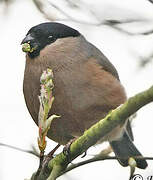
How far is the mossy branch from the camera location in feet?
5.92

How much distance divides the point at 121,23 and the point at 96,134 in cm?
76

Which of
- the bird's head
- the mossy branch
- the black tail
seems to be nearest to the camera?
the mossy branch

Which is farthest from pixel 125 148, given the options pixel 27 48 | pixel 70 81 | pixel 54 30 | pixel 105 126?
pixel 105 126

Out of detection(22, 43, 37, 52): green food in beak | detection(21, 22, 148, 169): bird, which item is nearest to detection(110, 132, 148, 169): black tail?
detection(21, 22, 148, 169): bird

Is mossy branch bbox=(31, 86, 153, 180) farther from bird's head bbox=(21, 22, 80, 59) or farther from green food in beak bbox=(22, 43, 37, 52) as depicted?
bird's head bbox=(21, 22, 80, 59)

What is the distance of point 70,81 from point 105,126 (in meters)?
1.26

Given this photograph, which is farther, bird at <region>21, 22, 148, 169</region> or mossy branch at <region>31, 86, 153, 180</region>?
bird at <region>21, 22, 148, 169</region>

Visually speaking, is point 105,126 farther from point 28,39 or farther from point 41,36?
point 41,36

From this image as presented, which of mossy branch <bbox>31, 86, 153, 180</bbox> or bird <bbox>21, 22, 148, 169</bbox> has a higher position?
mossy branch <bbox>31, 86, 153, 180</bbox>

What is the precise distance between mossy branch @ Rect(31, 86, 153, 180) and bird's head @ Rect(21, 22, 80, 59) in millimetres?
1143

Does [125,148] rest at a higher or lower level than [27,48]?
lower

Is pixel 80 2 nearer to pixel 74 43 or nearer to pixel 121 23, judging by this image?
pixel 121 23

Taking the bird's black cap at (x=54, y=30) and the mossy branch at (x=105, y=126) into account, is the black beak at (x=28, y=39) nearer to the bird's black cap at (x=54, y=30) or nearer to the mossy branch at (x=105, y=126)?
the bird's black cap at (x=54, y=30)

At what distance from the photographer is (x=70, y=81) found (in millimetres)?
3232
